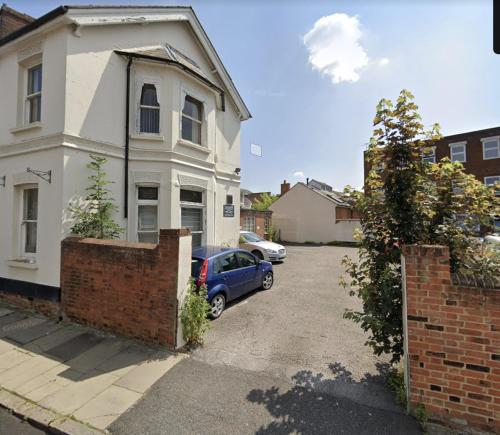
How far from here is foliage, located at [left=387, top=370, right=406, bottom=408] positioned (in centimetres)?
312

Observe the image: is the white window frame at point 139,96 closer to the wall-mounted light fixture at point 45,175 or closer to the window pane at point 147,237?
the wall-mounted light fixture at point 45,175

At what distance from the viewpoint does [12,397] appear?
11.0ft

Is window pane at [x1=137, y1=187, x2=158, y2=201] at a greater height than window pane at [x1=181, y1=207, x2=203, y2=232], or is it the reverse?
window pane at [x1=137, y1=187, x2=158, y2=201]

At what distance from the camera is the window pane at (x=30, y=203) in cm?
662

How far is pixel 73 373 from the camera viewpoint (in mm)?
3836

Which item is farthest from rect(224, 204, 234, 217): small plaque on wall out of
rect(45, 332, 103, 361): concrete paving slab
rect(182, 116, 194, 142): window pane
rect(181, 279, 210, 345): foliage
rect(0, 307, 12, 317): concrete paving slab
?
rect(0, 307, 12, 317): concrete paving slab

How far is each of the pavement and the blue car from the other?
1573 mm

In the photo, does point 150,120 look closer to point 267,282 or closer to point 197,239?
point 197,239

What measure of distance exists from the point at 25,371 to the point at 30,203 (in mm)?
4480

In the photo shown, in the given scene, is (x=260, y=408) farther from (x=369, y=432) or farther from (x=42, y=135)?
Answer: (x=42, y=135)

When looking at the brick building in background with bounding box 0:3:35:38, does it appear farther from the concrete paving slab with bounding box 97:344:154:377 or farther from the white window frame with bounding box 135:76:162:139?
the concrete paving slab with bounding box 97:344:154:377

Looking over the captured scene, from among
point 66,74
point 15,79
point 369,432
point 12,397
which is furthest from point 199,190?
point 369,432

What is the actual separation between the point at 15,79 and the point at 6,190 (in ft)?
9.55

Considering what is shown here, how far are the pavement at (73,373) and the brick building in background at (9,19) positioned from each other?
8934 mm
